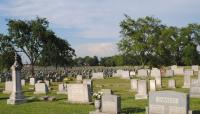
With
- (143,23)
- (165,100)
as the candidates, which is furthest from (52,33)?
(165,100)

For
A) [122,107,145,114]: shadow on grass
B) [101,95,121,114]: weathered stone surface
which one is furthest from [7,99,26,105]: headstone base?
[101,95,121,114]: weathered stone surface

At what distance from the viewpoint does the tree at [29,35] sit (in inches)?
2077

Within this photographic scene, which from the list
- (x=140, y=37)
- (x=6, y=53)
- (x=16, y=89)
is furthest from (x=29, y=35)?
(x=16, y=89)

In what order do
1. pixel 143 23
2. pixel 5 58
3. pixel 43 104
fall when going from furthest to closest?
pixel 143 23 < pixel 5 58 < pixel 43 104

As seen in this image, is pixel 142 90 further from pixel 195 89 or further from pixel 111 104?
pixel 111 104

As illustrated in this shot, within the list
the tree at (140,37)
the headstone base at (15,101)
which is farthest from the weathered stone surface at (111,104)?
the tree at (140,37)

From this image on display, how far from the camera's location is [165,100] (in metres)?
13.9

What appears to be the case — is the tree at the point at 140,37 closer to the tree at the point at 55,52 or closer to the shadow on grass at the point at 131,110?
the tree at the point at 55,52

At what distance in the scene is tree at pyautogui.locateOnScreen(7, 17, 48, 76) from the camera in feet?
173

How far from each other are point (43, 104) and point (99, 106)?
561 centimetres

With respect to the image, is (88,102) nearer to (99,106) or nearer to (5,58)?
(99,106)

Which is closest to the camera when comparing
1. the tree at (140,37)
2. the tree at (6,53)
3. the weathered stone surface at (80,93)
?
the weathered stone surface at (80,93)

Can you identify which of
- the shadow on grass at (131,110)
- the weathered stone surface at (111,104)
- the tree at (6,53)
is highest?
the tree at (6,53)

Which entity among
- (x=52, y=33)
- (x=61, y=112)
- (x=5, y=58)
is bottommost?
(x=61, y=112)
